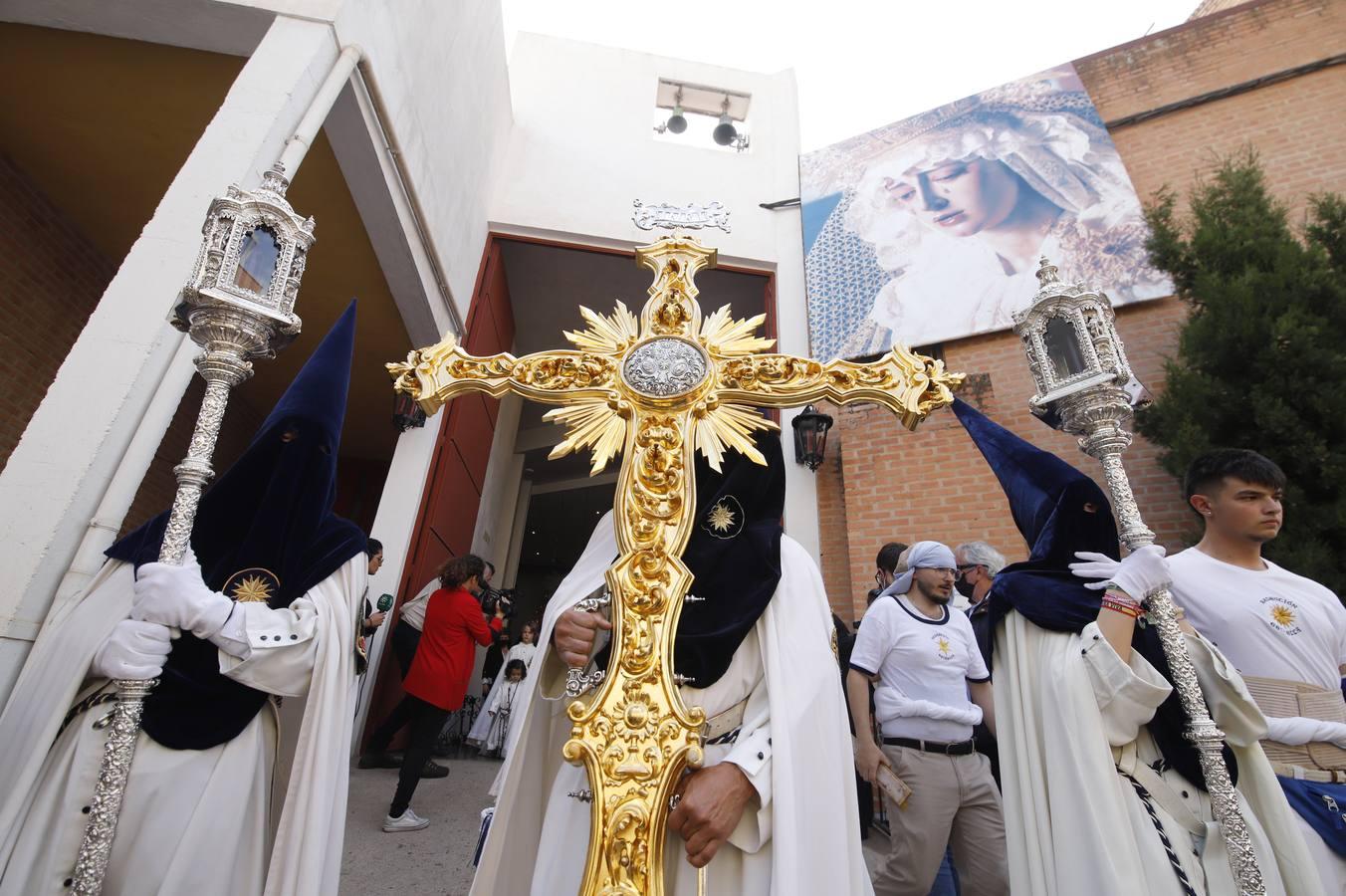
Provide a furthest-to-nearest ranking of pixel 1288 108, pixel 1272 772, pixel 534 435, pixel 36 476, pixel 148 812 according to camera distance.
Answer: pixel 534 435 < pixel 1288 108 < pixel 36 476 < pixel 1272 772 < pixel 148 812

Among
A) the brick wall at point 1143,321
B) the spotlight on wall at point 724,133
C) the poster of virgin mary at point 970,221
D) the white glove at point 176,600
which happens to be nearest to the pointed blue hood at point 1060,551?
the white glove at point 176,600

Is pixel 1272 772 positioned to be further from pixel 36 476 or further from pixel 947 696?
pixel 36 476

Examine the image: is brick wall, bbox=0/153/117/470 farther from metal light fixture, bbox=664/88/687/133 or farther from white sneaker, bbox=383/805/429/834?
metal light fixture, bbox=664/88/687/133

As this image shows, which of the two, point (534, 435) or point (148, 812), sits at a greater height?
point (534, 435)

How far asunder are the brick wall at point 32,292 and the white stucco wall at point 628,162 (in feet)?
12.6

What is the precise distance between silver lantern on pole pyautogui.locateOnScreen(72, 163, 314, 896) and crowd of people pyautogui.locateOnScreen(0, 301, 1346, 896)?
7cm

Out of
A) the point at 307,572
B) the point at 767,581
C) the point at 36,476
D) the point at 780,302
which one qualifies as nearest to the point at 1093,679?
the point at 767,581

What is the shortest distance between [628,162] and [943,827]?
7.50 m

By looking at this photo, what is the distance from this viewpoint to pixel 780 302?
285 inches

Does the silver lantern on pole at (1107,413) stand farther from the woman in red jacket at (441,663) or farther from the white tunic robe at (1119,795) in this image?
the woman in red jacket at (441,663)

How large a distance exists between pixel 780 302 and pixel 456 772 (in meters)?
5.66

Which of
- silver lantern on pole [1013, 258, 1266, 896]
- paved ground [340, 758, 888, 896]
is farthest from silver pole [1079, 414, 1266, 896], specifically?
paved ground [340, 758, 888, 896]

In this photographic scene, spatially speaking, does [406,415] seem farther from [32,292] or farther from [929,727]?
[929,727]

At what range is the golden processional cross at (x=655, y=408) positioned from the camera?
1.52m
